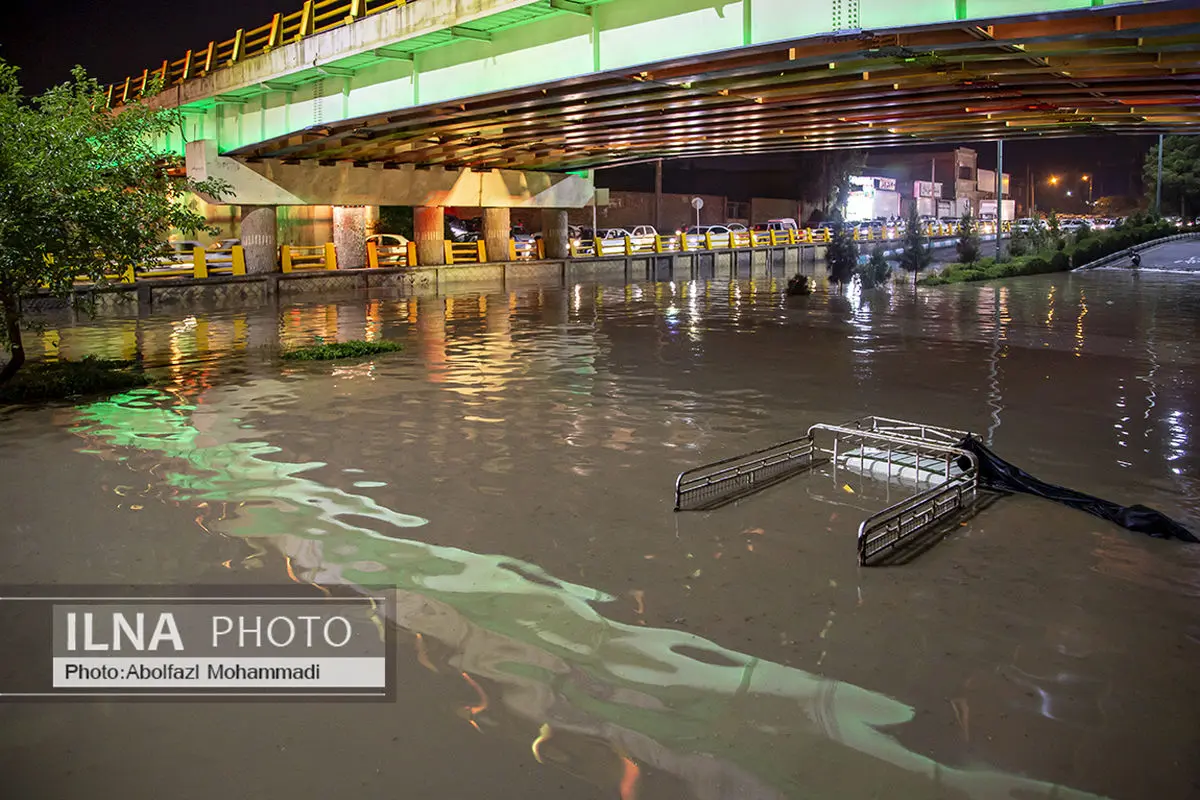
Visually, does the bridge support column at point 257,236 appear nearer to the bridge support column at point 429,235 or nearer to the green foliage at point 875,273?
the bridge support column at point 429,235

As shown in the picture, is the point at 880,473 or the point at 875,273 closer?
the point at 880,473

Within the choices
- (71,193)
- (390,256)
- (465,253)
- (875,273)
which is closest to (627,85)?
(71,193)

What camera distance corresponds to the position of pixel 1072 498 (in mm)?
8453

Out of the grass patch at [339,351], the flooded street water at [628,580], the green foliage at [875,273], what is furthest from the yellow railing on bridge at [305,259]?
the flooded street water at [628,580]

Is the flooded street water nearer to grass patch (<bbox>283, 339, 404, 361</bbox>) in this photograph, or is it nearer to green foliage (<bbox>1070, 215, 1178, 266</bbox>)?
grass patch (<bbox>283, 339, 404, 361</bbox>)

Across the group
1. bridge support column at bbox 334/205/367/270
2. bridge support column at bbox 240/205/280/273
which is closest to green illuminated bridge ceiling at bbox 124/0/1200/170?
bridge support column at bbox 240/205/280/273

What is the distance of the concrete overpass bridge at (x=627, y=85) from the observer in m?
16.7

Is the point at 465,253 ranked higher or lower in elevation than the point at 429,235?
lower

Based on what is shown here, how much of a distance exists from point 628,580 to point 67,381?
11.0m

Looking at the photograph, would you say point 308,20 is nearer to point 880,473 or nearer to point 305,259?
point 305,259

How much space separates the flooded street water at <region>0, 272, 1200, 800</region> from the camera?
180 inches


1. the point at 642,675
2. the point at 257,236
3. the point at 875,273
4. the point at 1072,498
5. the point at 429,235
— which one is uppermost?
the point at 429,235

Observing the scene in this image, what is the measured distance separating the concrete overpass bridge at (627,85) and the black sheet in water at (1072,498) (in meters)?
7.91

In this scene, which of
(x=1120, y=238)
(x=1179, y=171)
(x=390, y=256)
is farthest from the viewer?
(x=1179, y=171)
